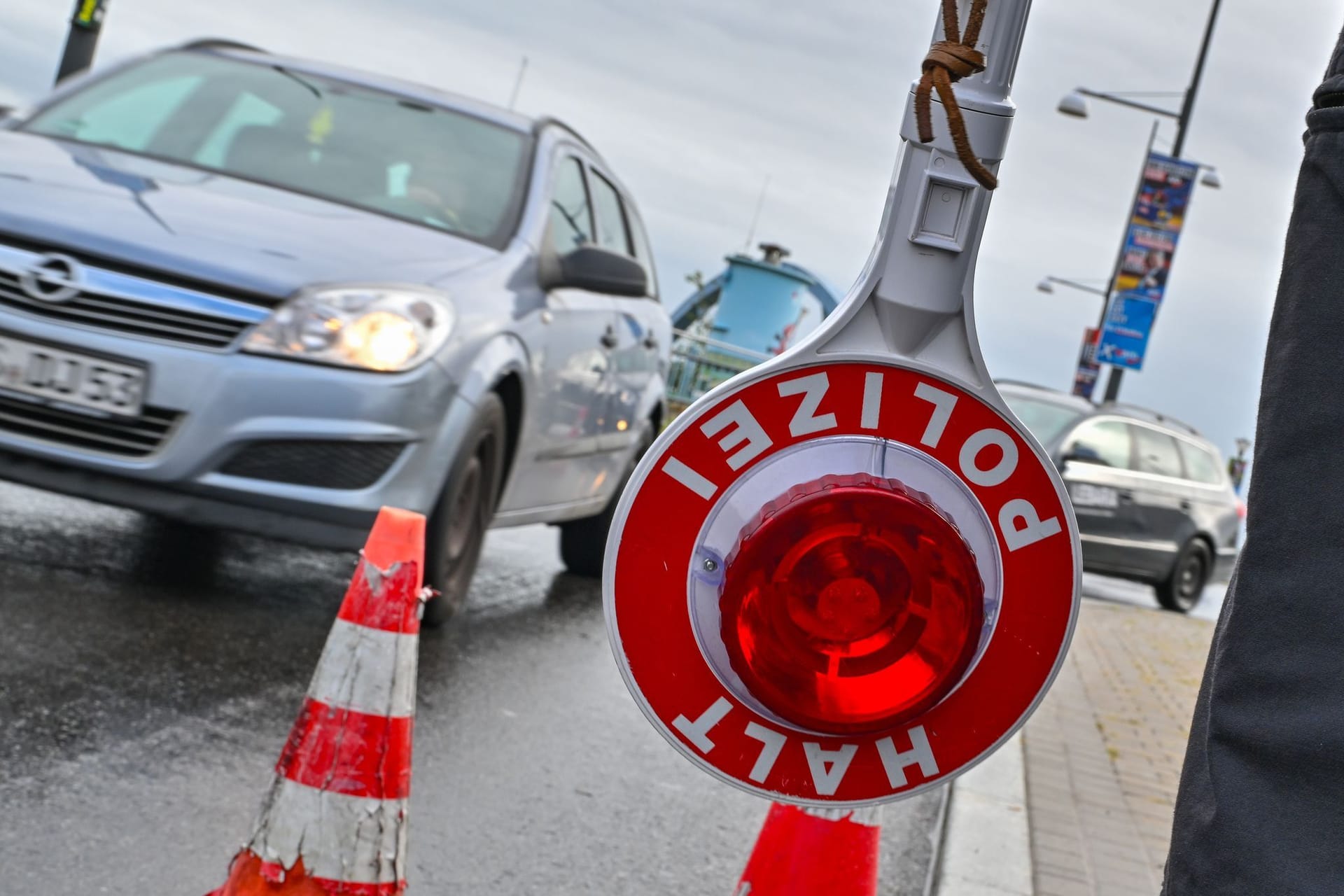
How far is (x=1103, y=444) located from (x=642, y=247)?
8576mm

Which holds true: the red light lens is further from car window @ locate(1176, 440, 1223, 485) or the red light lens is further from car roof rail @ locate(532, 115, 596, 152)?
car window @ locate(1176, 440, 1223, 485)

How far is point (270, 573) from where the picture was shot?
655cm

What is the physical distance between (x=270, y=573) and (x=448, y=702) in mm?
1586

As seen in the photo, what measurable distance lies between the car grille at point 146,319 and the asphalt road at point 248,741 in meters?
0.86

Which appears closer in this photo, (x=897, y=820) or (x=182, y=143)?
(x=897, y=820)

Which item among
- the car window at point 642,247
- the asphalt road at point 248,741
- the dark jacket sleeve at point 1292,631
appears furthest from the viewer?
the car window at point 642,247

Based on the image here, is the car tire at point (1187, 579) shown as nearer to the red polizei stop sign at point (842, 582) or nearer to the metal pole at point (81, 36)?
the metal pole at point (81, 36)

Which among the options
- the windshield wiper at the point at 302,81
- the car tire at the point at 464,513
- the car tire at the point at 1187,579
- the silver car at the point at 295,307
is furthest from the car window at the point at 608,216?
the car tire at the point at 1187,579

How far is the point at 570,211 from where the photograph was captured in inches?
269

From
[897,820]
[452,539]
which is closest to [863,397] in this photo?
[897,820]

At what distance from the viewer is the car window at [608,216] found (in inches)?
291

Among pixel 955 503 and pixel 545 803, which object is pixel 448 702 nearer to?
pixel 545 803

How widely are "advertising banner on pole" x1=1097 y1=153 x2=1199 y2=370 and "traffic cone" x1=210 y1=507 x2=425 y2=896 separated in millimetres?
24288

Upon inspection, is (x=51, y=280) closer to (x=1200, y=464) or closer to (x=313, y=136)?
(x=313, y=136)
